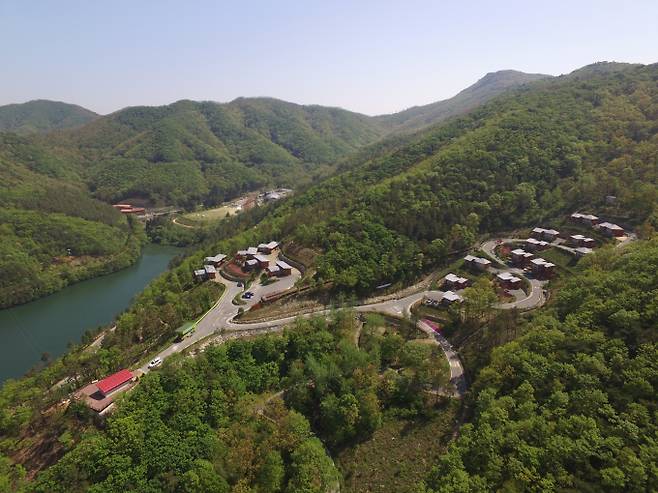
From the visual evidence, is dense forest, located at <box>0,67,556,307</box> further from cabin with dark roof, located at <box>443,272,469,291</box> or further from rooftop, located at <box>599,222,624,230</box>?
rooftop, located at <box>599,222,624,230</box>

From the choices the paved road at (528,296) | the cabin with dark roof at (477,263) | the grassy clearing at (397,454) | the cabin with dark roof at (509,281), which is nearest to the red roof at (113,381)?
the grassy clearing at (397,454)

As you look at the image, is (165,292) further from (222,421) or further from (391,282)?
(391,282)

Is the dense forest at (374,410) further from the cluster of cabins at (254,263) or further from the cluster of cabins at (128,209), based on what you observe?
the cluster of cabins at (128,209)

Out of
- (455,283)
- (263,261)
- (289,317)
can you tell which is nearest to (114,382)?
(289,317)

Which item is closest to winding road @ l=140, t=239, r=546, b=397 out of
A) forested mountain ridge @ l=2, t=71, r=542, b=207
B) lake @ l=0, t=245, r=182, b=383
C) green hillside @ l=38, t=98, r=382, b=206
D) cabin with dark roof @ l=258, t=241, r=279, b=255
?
cabin with dark roof @ l=258, t=241, r=279, b=255

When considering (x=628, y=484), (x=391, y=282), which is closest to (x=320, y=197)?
(x=391, y=282)

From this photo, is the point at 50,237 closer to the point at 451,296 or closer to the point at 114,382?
the point at 114,382

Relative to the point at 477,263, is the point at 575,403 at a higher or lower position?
higher
